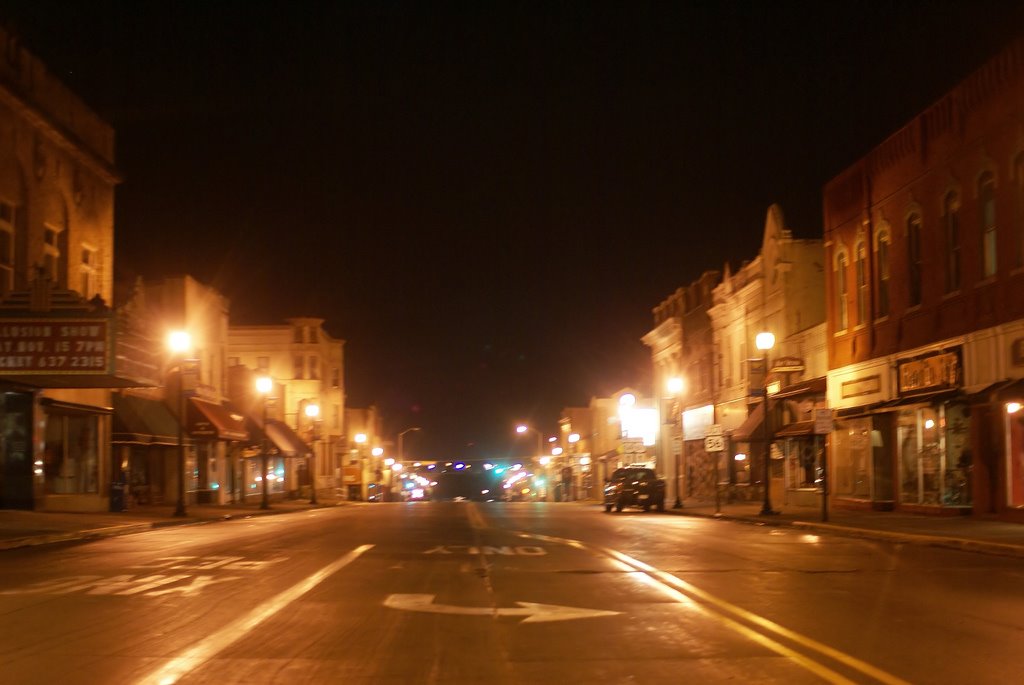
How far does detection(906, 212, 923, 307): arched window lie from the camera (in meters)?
32.2

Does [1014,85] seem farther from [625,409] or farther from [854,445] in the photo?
[625,409]

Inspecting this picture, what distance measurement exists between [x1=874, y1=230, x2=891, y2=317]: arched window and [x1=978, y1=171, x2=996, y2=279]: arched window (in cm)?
558

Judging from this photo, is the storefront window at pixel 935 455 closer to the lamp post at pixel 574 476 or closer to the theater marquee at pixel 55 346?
the theater marquee at pixel 55 346

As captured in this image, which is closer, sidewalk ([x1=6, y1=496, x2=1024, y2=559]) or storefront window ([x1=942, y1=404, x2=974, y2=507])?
sidewalk ([x1=6, y1=496, x2=1024, y2=559])

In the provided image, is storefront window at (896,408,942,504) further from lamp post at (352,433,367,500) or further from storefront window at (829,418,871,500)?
lamp post at (352,433,367,500)

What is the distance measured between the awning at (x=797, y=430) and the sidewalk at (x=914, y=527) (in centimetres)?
267

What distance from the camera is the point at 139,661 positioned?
924 centimetres

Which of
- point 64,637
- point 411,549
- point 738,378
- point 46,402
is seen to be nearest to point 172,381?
point 46,402

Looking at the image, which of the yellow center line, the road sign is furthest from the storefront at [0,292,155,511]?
the yellow center line

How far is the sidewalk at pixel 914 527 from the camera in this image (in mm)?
21047

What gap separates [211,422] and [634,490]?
17.6 meters

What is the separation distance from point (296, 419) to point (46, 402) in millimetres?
42322

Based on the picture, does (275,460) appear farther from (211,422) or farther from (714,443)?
(714,443)

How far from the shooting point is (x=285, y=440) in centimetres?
6475
